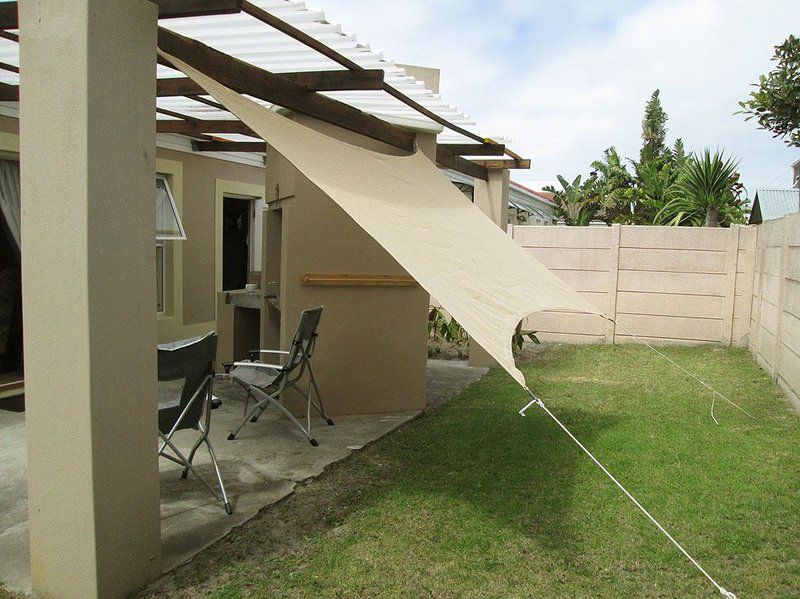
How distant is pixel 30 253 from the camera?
256cm

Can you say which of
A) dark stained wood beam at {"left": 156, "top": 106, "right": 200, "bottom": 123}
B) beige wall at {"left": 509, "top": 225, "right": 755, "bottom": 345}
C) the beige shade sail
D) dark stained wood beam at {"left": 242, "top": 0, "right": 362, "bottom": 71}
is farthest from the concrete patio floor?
beige wall at {"left": 509, "top": 225, "right": 755, "bottom": 345}

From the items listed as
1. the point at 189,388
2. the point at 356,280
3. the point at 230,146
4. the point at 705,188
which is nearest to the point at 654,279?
the point at 705,188

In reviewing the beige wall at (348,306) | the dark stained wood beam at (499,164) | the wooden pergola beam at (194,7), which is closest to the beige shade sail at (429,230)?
the wooden pergola beam at (194,7)

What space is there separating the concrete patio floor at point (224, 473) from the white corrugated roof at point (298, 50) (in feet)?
8.62

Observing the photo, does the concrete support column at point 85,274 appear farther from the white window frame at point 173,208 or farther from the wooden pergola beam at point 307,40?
the white window frame at point 173,208

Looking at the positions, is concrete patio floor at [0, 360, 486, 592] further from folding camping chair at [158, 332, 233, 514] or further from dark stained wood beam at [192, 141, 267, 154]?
dark stained wood beam at [192, 141, 267, 154]

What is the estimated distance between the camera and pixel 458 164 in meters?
6.93

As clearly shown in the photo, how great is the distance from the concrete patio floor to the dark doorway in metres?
3.44

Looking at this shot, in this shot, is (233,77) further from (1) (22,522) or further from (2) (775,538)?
(2) (775,538)

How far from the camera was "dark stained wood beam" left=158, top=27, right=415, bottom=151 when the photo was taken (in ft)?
10.9

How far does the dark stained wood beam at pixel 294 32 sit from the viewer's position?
3158mm

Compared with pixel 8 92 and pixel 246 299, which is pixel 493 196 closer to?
pixel 246 299

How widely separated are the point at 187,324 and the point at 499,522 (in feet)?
18.8

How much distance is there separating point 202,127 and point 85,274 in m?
4.29
